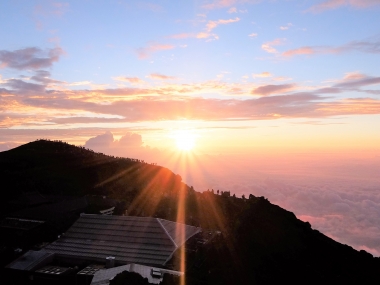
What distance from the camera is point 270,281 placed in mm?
40344

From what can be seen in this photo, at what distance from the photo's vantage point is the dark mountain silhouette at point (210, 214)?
4166cm

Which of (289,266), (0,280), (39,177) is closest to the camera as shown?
(0,280)

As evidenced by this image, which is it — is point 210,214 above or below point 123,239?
below

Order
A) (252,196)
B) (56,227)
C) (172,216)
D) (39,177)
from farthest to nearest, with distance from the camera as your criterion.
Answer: (39,177)
(252,196)
(172,216)
(56,227)

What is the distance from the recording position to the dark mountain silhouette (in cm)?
4166

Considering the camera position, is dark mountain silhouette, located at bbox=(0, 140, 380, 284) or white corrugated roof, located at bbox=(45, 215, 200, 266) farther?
dark mountain silhouette, located at bbox=(0, 140, 380, 284)

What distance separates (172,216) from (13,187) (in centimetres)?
3185

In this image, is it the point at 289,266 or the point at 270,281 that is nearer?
the point at 270,281

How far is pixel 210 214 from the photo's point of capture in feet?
193

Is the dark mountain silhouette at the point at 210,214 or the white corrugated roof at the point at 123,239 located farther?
the dark mountain silhouette at the point at 210,214

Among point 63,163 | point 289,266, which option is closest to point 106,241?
point 289,266

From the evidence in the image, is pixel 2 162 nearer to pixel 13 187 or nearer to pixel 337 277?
pixel 13 187

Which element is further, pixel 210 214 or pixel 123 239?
pixel 210 214

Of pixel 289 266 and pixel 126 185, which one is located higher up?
pixel 126 185
